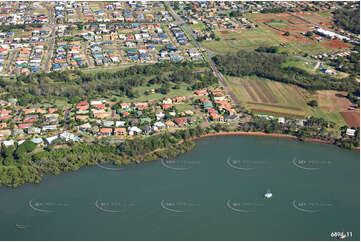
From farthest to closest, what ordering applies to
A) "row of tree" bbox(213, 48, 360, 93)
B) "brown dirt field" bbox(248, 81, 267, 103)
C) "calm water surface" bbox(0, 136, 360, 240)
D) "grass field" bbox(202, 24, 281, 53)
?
"grass field" bbox(202, 24, 281, 53)
"row of tree" bbox(213, 48, 360, 93)
"brown dirt field" bbox(248, 81, 267, 103)
"calm water surface" bbox(0, 136, 360, 240)

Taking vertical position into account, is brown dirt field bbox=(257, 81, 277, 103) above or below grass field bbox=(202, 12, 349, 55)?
below

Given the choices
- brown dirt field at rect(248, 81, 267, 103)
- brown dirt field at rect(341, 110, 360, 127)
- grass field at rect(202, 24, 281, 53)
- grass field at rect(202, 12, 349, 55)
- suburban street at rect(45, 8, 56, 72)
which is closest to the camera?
brown dirt field at rect(341, 110, 360, 127)

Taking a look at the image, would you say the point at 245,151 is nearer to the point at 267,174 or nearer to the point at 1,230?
the point at 267,174

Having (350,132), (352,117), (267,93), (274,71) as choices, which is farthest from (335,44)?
(350,132)

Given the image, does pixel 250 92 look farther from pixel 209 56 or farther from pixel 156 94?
pixel 209 56

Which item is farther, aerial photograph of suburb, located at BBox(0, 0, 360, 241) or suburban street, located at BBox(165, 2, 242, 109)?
suburban street, located at BBox(165, 2, 242, 109)

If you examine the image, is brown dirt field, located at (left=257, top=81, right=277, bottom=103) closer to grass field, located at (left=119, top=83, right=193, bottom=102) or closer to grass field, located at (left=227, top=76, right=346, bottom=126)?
grass field, located at (left=227, top=76, right=346, bottom=126)

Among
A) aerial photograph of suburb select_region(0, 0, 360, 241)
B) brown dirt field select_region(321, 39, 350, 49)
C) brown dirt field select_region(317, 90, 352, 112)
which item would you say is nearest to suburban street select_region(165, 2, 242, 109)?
aerial photograph of suburb select_region(0, 0, 360, 241)
